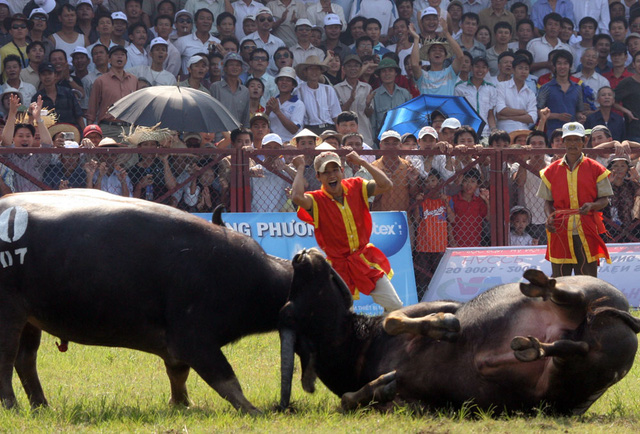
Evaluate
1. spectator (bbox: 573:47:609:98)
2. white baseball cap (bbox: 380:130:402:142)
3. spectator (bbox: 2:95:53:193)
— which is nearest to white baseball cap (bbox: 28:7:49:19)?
spectator (bbox: 2:95:53:193)

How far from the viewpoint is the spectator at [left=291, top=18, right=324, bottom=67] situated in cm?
1445

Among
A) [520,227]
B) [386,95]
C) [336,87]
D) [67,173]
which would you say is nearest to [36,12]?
[67,173]

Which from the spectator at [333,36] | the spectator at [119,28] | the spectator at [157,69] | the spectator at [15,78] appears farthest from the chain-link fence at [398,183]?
the spectator at [333,36]

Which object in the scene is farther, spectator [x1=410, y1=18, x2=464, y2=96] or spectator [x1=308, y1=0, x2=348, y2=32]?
spectator [x1=308, y1=0, x2=348, y2=32]

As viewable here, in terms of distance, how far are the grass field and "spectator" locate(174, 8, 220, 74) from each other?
723 centimetres

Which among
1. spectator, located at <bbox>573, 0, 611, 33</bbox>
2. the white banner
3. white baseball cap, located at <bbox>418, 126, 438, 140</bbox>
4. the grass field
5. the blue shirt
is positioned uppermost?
spectator, located at <bbox>573, 0, 611, 33</bbox>

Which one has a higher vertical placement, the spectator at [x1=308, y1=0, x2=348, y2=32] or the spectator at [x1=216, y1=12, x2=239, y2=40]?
the spectator at [x1=308, y1=0, x2=348, y2=32]

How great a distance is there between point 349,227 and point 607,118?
325 inches

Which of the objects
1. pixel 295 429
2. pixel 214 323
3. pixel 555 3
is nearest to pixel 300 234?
pixel 214 323

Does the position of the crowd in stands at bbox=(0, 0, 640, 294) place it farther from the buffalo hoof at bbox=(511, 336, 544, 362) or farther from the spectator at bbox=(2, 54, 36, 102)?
the buffalo hoof at bbox=(511, 336, 544, 362)

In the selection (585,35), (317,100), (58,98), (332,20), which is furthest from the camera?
(585,35)

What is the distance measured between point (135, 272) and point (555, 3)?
42.8 ft

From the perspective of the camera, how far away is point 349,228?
7.67m

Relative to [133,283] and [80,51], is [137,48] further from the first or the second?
[133,283]
